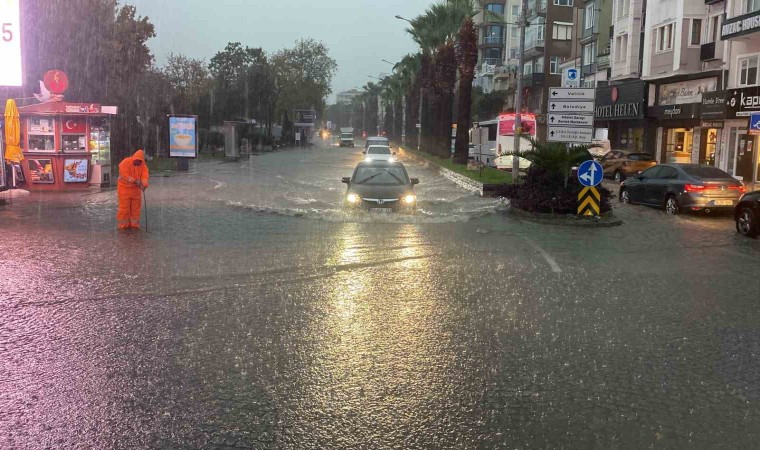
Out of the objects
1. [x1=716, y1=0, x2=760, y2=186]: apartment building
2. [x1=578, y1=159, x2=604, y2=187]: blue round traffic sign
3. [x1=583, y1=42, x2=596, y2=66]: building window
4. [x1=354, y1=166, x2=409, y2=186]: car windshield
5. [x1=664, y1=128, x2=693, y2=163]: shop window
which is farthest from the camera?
[x1=583, y1=42, x2=596, y2=66]: building window

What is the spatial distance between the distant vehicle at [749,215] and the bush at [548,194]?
10.4 feet

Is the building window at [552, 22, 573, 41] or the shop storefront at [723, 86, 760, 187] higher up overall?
the building window at [552, 22, 573, 41]

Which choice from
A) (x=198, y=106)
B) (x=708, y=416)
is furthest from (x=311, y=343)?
(x=198, y=106)

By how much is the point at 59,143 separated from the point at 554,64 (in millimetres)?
57671

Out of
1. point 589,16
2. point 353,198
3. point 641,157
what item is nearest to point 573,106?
point 353,198

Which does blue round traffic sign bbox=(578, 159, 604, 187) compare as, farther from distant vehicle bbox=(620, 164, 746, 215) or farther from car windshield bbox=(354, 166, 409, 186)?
car windshield bbox=(354, 166, 409, 186)

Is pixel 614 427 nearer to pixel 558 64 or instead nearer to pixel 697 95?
pixel 697 95

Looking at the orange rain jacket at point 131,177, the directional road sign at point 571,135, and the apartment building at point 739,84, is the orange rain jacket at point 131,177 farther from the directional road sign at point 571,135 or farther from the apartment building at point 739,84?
the apartment building at point 739,84

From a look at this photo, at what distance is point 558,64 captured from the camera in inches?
2781

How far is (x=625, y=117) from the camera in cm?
4459

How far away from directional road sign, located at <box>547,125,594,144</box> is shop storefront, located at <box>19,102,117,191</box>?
1401cm

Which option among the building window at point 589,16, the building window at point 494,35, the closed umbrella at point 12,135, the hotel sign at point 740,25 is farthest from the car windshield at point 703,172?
the building window at point 494,35

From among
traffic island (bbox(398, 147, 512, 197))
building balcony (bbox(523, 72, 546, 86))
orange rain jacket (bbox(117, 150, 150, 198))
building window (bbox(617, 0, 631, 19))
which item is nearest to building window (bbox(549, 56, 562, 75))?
building balcony (bbox(523, 72, 546, 86))

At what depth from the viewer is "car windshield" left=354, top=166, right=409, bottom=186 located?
16781 millimetres
